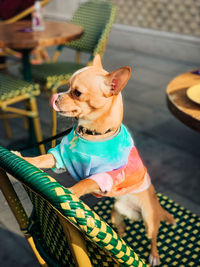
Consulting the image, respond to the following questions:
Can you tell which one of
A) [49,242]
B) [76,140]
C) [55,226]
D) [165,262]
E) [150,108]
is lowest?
[150,108]

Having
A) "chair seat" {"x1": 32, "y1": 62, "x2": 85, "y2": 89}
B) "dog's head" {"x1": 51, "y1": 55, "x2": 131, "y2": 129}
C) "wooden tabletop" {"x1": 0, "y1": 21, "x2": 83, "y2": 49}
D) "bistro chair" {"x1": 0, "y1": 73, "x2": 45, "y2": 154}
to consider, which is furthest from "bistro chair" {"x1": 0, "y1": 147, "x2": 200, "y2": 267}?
"chair seat" {"x1": 32, "y1": 62, "x2": 85, "y2": 89}

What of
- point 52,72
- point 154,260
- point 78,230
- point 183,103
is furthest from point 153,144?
point 78,230

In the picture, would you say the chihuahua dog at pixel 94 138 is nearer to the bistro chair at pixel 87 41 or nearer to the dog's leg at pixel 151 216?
the dog's leg at pixel 151 216

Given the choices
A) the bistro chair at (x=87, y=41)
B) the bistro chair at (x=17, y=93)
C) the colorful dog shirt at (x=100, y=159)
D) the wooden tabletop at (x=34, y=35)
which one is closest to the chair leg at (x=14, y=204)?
the colorful dog shirt at (x=100, y=159)

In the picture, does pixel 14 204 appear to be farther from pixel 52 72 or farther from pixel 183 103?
pixel 52 72

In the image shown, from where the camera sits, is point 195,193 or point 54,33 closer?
point 195,193

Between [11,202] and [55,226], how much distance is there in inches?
6.2

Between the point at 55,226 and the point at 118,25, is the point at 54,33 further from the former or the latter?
the point at 118,25

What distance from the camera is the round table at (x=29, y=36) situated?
253 centimetres

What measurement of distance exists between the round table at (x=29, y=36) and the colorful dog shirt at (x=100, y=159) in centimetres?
176


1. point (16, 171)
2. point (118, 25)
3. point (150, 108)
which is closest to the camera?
point (16, 171)

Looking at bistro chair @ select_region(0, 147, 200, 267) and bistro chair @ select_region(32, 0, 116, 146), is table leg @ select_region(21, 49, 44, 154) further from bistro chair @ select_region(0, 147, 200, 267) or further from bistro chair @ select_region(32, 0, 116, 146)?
bistro chair @ select_region(0, 147, 200, 267)

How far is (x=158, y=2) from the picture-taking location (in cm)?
591

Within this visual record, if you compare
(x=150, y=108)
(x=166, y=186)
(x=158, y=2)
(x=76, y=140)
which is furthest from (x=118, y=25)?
(x=76, y=140)
